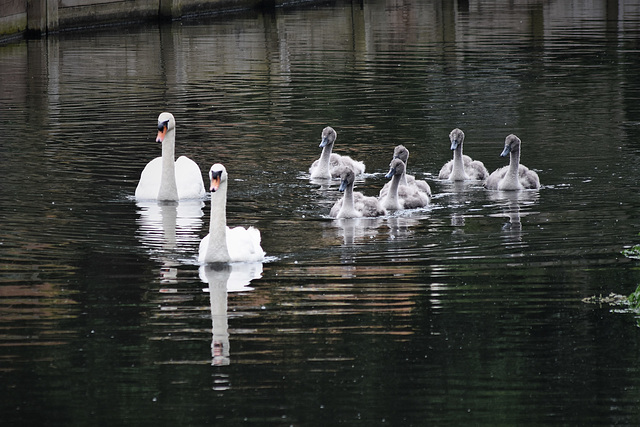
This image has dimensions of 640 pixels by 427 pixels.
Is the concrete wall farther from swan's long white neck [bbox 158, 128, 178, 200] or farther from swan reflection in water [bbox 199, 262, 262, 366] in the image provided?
swan reflection in water [bbox 199, 262, 262, 366]

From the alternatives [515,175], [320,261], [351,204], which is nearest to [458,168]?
[515,175]

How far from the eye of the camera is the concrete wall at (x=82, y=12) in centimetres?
3738

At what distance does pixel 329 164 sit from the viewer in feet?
59.4

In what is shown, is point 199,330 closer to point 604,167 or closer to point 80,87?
point 604,167

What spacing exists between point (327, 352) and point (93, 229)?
215 inches

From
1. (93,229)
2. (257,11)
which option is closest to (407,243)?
(93,229)

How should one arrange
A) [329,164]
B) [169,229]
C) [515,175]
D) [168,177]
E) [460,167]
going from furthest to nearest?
[329,164]
[460,167]
[515,175]
[168,177]
[169,229]

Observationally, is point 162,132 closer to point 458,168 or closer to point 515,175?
point 458,168

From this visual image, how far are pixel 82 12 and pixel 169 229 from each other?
27484 mm

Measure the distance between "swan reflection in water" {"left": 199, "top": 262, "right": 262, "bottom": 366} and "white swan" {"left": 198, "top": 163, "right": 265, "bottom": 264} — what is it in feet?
0.25

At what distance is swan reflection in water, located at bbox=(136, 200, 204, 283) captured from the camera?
13.1m

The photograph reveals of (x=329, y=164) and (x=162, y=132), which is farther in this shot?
(x=329, y=164)

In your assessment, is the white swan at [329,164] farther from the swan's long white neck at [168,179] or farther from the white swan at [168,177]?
the swan's long white neck at [168,179]

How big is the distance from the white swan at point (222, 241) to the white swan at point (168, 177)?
3.40 metres
